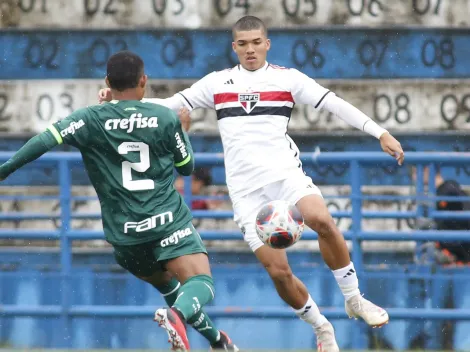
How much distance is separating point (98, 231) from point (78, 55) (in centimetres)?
339

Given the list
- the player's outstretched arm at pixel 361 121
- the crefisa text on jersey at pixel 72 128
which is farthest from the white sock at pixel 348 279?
the crefisa text on jersey at pixel 72 128

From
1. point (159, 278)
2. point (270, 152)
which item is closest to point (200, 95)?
point (270, 152)

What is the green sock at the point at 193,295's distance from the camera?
7127 mm

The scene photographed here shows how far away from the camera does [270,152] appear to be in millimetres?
8547

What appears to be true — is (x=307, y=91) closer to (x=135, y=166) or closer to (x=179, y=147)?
(x=179, y=147)

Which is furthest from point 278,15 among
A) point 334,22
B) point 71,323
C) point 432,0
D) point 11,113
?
point 71,323

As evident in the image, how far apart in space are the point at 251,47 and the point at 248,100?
356 mm

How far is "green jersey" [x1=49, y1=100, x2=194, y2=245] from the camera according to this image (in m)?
7.44

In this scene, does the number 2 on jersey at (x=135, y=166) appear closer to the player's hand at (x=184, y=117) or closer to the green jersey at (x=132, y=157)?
the green jersey at (x=132, y=157)

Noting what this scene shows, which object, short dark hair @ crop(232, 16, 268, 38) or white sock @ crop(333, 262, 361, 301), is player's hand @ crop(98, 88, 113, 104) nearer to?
short dark hair @ crop(232, 16, 268, 38)

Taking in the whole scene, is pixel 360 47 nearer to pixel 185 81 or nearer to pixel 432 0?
pixel 432 0

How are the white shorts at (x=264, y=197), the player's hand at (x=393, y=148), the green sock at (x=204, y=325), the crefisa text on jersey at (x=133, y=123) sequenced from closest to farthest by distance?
the crefisa text on jersey at (x=133, y=123), the green sock at (x=204, y=325), the player's hand at (x=393, y=148), the white shorts at (x=264, y=197)

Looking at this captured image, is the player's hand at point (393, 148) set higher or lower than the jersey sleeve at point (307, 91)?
lower

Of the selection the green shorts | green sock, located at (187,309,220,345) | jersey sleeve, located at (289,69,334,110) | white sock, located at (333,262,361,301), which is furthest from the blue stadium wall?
the green shorts
